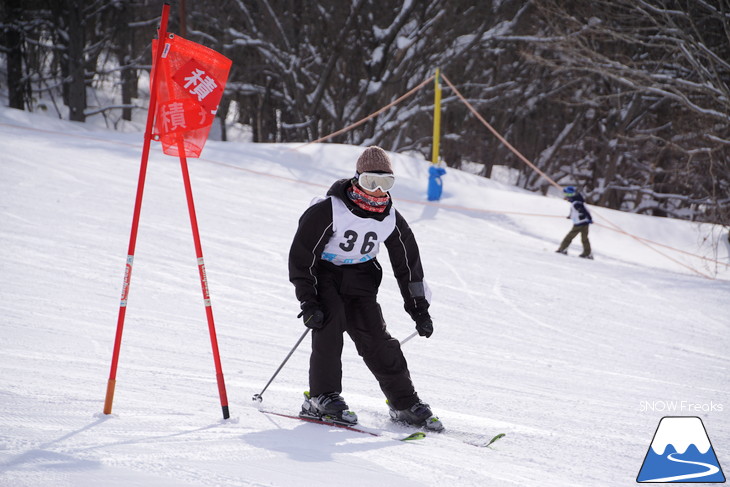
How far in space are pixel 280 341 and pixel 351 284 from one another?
195cm

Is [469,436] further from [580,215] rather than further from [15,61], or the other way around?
[15,61]

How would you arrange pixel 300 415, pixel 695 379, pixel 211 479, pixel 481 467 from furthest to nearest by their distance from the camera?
pixel 695 379 → pixel 300 415 → pixel 481 467 → pixel 211 479

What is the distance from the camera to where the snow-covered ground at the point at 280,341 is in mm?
2947

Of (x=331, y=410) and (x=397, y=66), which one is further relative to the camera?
(x=397, y=66)

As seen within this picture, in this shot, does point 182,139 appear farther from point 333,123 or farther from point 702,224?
point 333,123

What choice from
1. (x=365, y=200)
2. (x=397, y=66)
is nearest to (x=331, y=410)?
(x=365, y=200)

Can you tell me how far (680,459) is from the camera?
3.67m

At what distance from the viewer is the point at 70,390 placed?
353 centimetres

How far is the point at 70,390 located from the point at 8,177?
7021mm

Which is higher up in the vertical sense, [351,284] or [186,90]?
[186,90]

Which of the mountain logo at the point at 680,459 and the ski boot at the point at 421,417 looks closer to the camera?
the mountain logo at the point at 680,459

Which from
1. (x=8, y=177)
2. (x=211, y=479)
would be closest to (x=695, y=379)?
(x=211, y=479)

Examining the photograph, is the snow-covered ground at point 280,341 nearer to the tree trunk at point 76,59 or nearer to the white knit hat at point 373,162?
the white knit hat at point 373,162

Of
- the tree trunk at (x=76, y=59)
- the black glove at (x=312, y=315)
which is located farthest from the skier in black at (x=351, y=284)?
Result: the tree trunk at (x=76, y=59)
